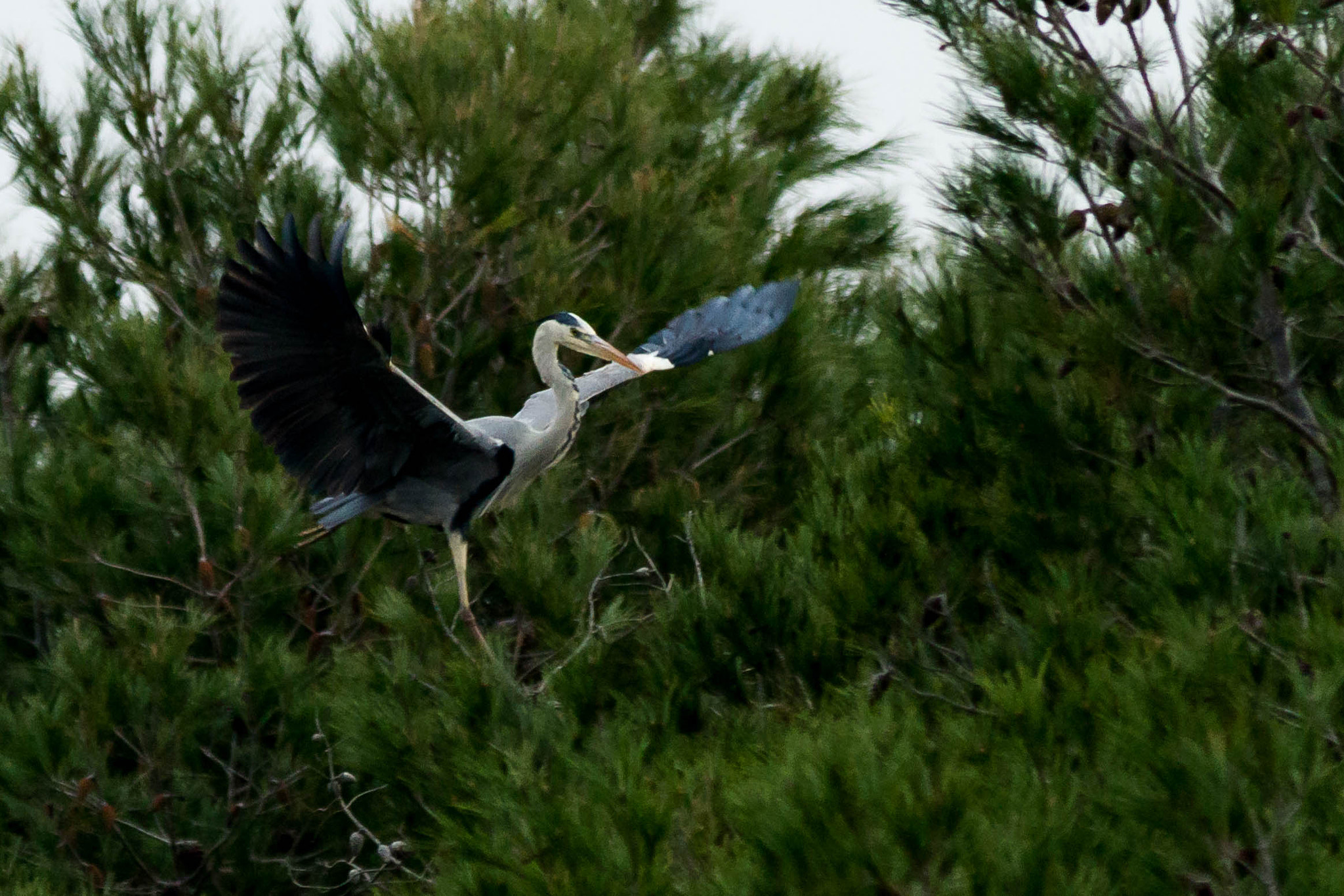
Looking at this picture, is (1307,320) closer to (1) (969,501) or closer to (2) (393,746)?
(1) (969,501)

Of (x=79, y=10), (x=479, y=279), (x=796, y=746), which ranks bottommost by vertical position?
(x=796, y=746)

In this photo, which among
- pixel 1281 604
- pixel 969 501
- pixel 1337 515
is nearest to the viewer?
pixel 1337 515

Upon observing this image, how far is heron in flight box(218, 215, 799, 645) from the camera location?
360cm

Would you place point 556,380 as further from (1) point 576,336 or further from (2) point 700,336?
(2) point 700,336

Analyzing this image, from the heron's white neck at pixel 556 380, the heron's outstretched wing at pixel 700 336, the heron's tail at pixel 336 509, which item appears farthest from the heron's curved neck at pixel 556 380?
the heron's tail at pixel 336 509

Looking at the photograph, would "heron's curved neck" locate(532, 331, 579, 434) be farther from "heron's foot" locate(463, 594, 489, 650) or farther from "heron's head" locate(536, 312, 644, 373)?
"heron's foot" locate(463, 594, 489, 650)

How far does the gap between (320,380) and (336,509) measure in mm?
439

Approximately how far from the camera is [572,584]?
3404 millimetres

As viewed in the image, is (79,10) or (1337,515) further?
(79,10)

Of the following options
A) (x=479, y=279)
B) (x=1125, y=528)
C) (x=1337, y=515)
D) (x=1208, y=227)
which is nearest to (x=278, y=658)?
(x=479, y=279)

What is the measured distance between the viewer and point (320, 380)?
3805 millimetres

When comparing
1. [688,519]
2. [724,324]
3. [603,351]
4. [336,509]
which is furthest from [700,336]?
[688,519]

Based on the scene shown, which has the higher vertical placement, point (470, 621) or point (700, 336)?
point (700, 336)

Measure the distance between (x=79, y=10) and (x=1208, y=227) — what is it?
353 centimetres
